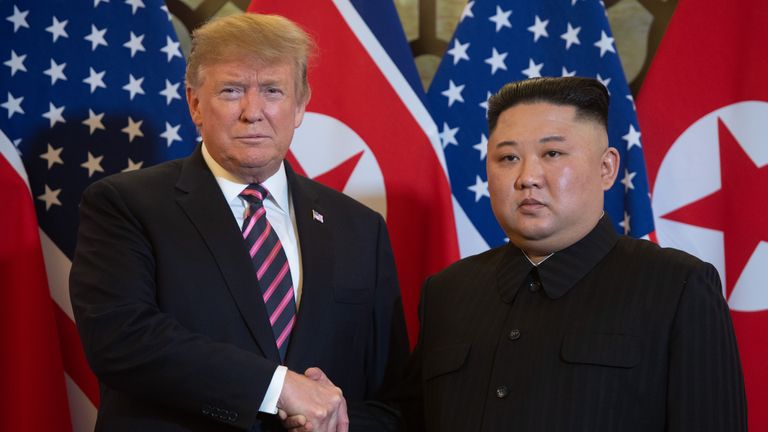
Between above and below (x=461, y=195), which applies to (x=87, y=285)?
below

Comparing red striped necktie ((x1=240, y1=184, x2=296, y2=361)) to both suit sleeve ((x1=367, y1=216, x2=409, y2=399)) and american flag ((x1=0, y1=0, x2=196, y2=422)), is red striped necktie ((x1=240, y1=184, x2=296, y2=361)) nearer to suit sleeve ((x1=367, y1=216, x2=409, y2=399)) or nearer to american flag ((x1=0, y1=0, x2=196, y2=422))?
suit sleeve ((x1=367, y1=216, x2=409, y2=399))

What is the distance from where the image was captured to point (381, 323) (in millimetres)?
2238

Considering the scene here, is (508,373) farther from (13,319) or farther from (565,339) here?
(13,319)

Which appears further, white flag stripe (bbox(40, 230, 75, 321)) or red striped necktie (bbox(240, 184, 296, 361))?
white flag stripe (bbox(40, 230, 75, 321))

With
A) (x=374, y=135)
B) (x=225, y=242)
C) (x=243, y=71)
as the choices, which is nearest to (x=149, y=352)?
(x=225, y=242)

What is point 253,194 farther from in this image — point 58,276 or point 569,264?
point 58,276

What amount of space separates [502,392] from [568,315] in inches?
7.8

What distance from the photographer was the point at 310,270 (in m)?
2.11

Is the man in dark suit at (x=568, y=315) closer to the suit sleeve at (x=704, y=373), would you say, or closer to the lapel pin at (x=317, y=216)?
the suit sleeve at (x=704, y=373)

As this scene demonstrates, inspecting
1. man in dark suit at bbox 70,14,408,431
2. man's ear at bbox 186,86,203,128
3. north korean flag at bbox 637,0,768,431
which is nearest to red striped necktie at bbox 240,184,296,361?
man in dark suit at bbox 70,14,408,431

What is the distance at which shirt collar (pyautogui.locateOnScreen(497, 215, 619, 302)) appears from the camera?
72.6 inches

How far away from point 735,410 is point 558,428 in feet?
1.02

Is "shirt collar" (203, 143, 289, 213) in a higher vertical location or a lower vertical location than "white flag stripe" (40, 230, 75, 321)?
higher

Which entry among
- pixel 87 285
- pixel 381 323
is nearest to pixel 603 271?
pixel 381 323
